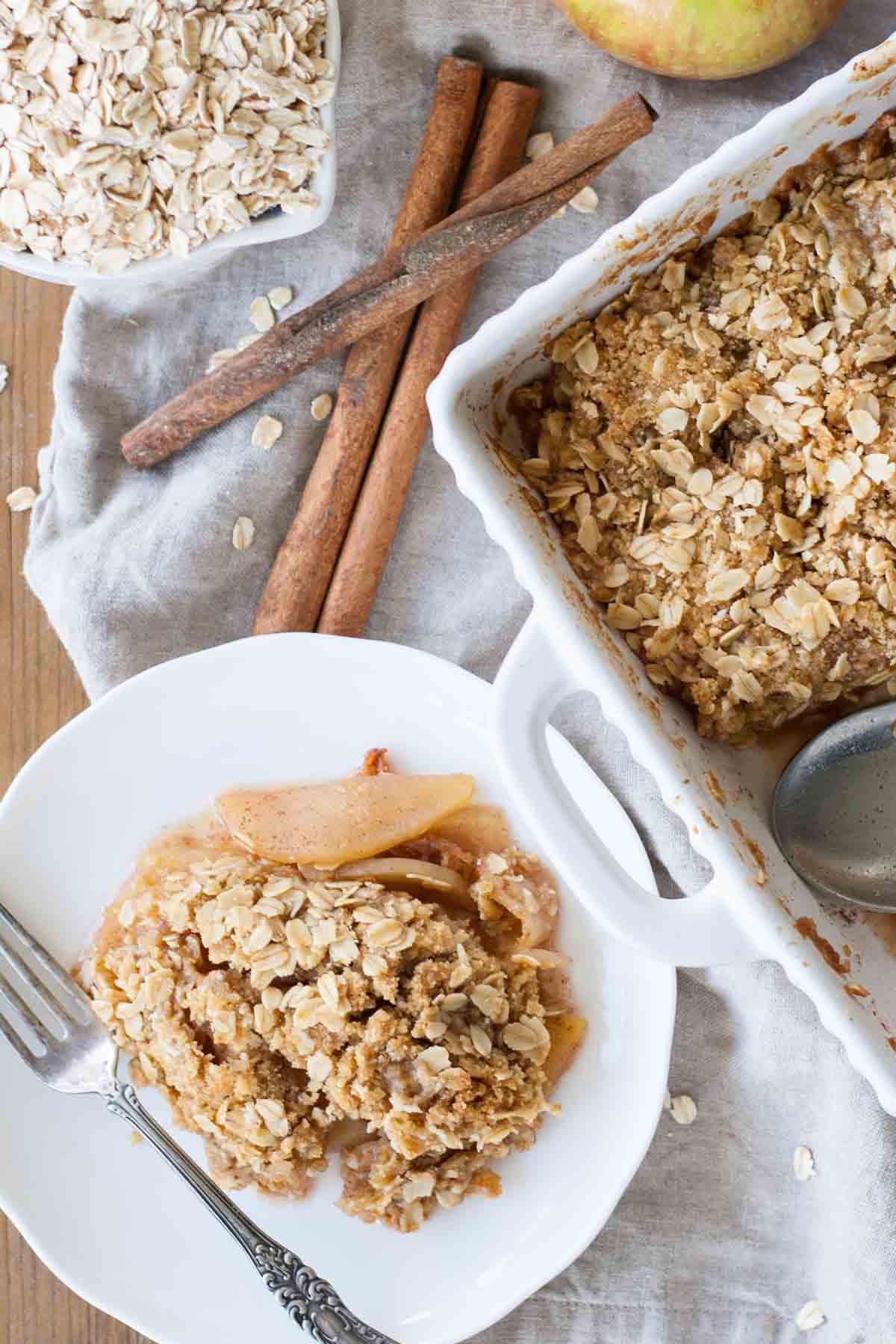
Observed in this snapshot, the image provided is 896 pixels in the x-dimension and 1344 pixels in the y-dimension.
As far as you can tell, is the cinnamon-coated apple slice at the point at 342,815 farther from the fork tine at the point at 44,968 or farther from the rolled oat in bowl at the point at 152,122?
the rolled oat in bowl at the point at 152,122

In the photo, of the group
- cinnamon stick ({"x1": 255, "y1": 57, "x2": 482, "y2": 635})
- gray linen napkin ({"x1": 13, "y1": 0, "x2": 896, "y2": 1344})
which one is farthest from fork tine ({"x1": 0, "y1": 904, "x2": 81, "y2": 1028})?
cinnamon stick ({"x1": 255, "y1": 57, "x2": 482, "y2": 635})

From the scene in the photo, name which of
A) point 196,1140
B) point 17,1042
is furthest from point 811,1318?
point 17,1042

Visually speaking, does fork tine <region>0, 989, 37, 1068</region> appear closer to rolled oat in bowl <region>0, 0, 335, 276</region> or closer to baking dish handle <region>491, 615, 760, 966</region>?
baking dish handle <region>491, 615, 760, 966</region>

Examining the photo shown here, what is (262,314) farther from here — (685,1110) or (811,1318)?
(811,1318)

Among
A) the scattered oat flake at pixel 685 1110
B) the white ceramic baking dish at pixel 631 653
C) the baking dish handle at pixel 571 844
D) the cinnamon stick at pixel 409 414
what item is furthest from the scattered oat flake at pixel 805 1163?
the cinnamon stick at pixel 409 414

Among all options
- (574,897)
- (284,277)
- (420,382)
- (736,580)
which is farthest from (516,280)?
(574,897)
